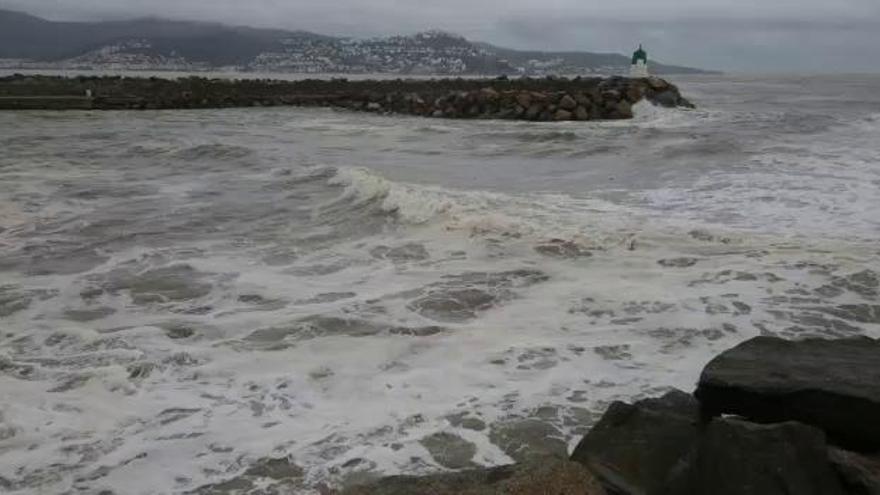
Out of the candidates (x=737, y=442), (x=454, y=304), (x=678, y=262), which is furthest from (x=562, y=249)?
(x=737, y=442)

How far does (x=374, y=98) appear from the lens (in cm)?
3859

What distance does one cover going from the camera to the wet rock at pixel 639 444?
3.53 meters

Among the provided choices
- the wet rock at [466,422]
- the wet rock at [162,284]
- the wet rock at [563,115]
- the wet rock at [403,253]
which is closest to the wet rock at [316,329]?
the wet rock at [162,284]

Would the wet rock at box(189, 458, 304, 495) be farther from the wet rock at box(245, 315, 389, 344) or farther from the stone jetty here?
the stone jetty

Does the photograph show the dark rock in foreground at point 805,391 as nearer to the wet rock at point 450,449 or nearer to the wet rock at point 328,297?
the wet rock at point 450,449

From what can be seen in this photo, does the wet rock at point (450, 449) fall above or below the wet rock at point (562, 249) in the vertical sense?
below

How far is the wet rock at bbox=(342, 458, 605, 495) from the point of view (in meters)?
3.47

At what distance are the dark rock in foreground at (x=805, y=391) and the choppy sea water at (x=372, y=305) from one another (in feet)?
2.92

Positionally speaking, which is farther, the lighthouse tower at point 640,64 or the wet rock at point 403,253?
the lighthouse tower at point 640,64

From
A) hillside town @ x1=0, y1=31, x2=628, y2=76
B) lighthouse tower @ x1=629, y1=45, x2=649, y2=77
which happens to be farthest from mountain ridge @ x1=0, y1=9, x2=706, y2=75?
lighthouse tower @ x1=629, y1=45, x2=649, y2=77

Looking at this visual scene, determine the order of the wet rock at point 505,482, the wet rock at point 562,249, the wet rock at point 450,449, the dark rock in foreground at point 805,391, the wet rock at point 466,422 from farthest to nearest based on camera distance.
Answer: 1. the wet rock at point 562,249
2. the wet rock at point 466,422
3. the wet rock at point 450,449
4. the dark rock in foreground at point 805,391
5. the wet rock at point 505,482

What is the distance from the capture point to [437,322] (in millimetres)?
6414

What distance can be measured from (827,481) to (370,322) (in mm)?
3928

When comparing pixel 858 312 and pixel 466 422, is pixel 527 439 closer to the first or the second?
pixel 466 422
